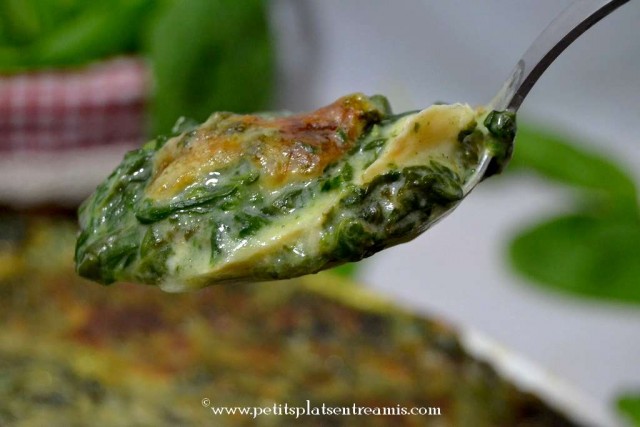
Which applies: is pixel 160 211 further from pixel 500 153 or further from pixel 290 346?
pixel 290 346

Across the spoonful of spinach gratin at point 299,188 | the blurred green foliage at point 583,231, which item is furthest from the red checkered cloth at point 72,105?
the spoonful of spinach gratin at point 299,188

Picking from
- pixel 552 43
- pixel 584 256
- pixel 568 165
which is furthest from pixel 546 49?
pixel 568 165

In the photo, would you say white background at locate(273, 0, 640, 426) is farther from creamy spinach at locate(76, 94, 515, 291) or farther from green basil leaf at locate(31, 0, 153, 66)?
creamy spinach at locate(76, 94, 515, 291)

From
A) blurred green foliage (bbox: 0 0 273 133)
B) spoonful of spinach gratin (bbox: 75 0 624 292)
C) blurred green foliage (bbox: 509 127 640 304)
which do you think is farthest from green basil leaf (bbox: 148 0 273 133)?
spoonful of spinach gratin (bbox: 75 0 624 292)

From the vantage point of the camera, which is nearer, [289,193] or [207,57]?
[289,193]

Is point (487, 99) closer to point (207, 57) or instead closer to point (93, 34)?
point (207, 57)

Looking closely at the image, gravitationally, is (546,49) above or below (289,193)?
above


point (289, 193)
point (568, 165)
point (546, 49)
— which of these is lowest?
point (568, 165)

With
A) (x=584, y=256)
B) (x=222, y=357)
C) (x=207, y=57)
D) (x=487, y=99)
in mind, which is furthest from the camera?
(x=487, y=99)

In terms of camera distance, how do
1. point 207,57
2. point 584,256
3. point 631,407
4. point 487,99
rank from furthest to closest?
point 487,99 < point 207,57 < point 584,256 < point 631,407
